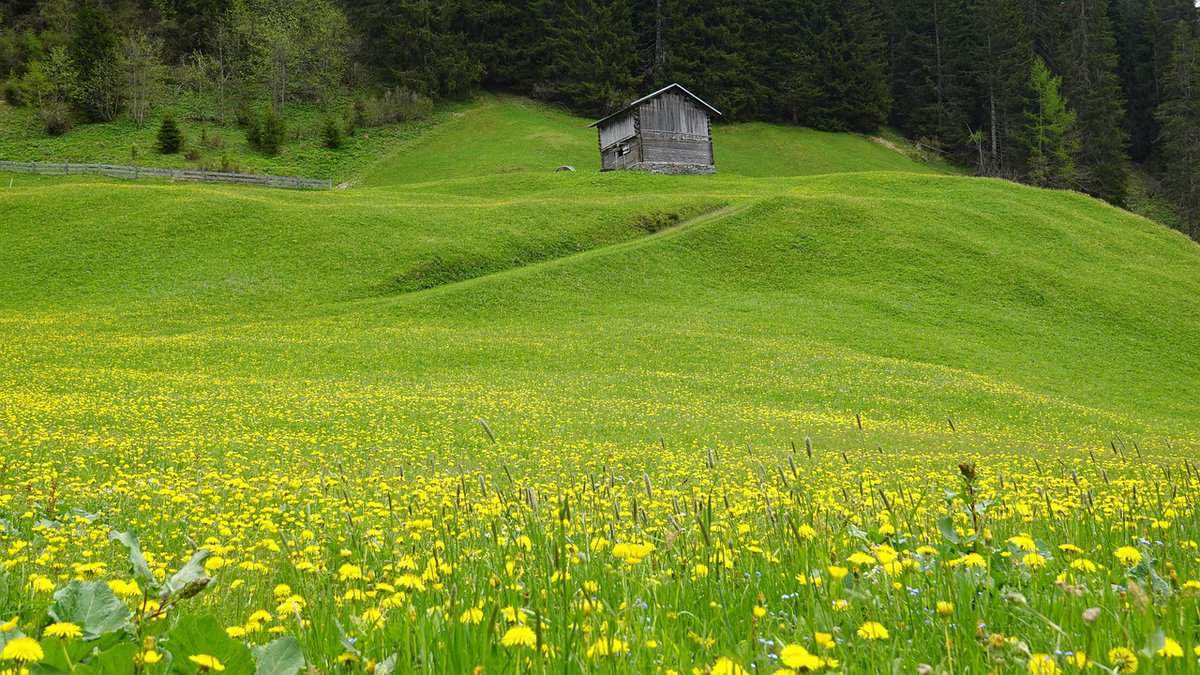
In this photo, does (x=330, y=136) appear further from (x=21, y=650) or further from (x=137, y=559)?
(x=21, y=650)

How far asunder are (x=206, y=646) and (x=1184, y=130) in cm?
10314

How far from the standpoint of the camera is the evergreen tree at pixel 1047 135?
80.9m

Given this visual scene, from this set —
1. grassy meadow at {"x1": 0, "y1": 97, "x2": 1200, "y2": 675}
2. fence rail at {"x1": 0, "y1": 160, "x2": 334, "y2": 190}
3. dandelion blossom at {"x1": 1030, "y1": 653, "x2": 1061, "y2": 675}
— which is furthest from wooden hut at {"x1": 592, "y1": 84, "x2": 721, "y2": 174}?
dandelion blossom at {"x1": 1030, "y1": 653, "x2": 1061, "y2": 675}

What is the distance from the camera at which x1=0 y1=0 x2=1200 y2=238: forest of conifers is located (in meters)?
80.1

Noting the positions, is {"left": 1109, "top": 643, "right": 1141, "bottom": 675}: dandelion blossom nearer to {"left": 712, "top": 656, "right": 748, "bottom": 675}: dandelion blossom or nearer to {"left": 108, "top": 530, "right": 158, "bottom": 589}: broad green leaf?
{"left": 712, "top": 656, "right": 748, "bottom": 675}: dandelion blossom

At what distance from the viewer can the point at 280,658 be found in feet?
5.31

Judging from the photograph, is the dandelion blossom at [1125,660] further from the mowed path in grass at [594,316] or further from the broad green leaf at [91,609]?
the mowed path in grass at [594,316]

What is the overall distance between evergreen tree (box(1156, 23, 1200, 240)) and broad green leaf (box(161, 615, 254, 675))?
9555 cm

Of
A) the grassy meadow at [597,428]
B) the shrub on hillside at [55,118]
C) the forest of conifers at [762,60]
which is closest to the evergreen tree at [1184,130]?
the forest of conifers at [762,60]

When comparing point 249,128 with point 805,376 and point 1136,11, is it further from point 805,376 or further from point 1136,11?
point 1136,11

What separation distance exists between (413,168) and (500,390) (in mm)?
52943

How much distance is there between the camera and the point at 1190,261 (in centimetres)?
4459

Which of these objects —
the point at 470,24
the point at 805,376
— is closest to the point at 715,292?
the point at 805,376

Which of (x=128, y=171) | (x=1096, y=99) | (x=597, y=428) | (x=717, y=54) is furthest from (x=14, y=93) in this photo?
(x=1096, y=99)
